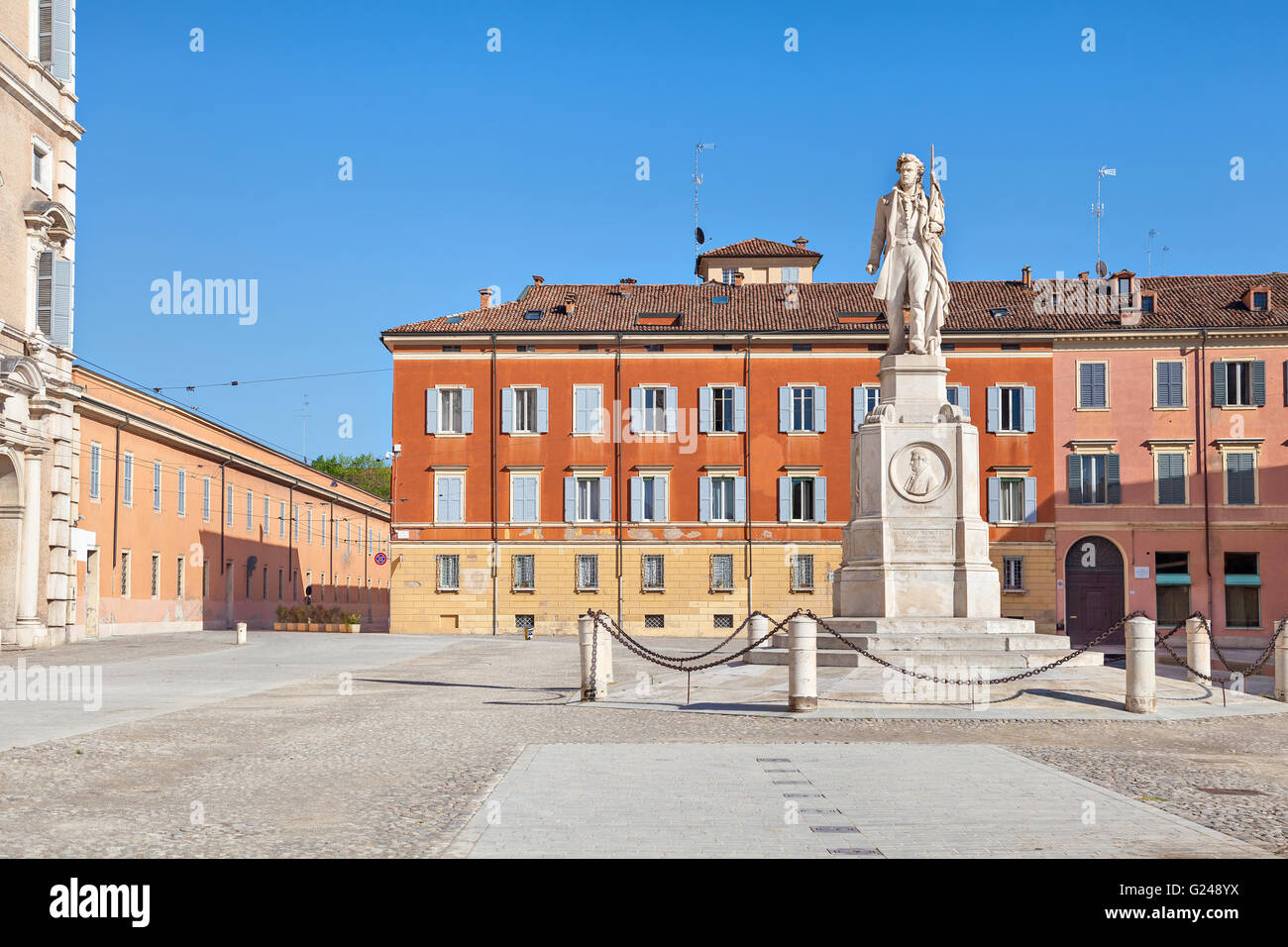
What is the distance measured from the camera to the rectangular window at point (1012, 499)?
48125mm

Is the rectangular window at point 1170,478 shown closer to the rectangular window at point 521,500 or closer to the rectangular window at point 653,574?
the rectangular window at point 653,574

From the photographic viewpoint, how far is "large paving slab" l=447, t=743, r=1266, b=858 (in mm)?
7199

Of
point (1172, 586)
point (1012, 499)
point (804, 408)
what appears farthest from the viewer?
point (804, 408)

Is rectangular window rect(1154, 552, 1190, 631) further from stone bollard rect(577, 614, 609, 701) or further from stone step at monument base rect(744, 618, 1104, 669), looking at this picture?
stone bollard rect(577, 614, 609, 701)

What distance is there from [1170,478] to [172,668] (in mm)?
36549

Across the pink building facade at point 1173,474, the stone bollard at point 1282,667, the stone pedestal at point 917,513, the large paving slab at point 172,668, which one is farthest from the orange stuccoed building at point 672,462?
the stone bollard at point 1282,667

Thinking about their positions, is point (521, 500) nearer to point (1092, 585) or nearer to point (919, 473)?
point (1092, 585)

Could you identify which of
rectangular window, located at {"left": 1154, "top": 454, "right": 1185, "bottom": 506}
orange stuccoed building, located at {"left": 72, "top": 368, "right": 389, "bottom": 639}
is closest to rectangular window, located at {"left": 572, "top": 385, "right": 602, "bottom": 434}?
orange stuccoed building, located at {"left": 72, "top": 368, "right": 389, "bottom": 639}

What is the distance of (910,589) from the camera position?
19.5 metres

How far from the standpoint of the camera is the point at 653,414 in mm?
48875

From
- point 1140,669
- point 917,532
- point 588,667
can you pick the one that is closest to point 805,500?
point 917,532

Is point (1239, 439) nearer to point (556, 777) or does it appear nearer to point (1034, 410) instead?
point (1034, 410)

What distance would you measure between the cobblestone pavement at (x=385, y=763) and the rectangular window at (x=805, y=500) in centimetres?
2970

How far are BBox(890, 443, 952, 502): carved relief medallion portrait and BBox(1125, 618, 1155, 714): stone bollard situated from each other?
4.81 metres
